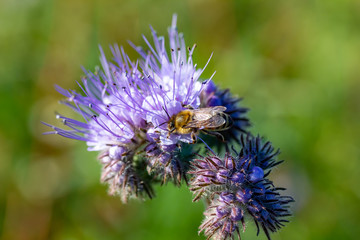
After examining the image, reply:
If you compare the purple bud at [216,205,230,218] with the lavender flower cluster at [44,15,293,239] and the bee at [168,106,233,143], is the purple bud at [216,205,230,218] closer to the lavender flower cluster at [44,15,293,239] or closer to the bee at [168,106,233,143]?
the lavender flower cluster at [44,15,293,239]

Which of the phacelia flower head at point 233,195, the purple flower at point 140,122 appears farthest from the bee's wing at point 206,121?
the phacelia flower head at point 233,195

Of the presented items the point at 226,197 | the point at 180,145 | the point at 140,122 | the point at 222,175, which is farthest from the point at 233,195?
the point at 140,122

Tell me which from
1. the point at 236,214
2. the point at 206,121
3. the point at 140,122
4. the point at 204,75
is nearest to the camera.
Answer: the point at 236,214

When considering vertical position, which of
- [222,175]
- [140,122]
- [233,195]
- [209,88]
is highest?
[209,88]

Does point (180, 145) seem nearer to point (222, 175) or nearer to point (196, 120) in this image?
point (196, 120)

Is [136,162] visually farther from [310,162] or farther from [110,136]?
[310,162]

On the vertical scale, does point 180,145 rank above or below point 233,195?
above

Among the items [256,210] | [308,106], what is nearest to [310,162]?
[308,106]
